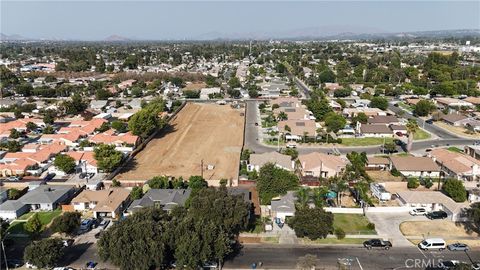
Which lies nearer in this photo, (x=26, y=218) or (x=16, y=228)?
(x=16, y=228)

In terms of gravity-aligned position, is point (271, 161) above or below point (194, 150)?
above

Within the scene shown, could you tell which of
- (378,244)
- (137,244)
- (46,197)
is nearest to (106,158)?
(46,197)

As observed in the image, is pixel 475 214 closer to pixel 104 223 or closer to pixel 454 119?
pixel 104 223

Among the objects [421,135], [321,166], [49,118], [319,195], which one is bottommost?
[319,195]

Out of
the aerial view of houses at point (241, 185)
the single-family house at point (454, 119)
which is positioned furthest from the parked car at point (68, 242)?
the single-family house at point (454, 119)

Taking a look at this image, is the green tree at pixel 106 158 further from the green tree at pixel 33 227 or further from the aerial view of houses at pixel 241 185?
the green tree at pixel 33 227

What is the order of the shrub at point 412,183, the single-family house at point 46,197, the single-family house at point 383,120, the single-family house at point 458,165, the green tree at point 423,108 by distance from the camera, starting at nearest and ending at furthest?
the single-family house at point 46,197 < the shrub at point 412,183 < the single-family house at point 458,165 < the single-family house at point 383,120 < the green tree at point 423,108

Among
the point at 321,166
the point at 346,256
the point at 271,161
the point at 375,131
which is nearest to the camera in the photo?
the point at 346,256
